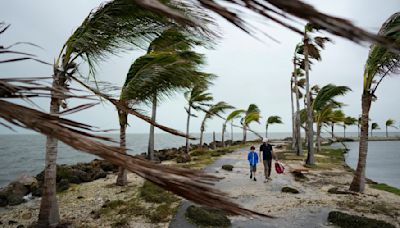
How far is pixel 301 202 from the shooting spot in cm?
913

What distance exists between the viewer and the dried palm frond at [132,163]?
84 cm

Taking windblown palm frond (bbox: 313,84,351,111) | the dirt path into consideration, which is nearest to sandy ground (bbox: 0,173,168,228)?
the dirt path

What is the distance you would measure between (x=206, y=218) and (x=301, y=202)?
3644mm

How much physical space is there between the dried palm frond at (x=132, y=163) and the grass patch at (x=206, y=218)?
636 centimetres

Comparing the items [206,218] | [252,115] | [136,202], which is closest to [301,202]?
[206,218]

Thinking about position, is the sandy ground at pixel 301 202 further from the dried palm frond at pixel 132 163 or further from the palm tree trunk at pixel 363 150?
the dried palm frond at pixel 132 163

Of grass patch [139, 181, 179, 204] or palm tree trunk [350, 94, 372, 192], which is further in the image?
palm tree trunk [350, 94, 372, 192]

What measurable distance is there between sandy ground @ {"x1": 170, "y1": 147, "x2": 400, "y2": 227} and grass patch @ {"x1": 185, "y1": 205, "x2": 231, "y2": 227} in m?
0.23

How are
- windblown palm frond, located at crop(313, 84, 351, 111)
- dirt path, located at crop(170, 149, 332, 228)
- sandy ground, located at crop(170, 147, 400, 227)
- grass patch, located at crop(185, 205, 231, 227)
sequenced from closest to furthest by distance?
grass patch, located at crop(185, 205, 231, 227), dirt path, located at crop(170, 149, 332, 228), sandy ground, located at crop(170, 147, 400, 227), windblown palm frond, located at crop(313, 84, 351, 111)

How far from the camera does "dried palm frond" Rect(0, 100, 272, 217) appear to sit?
835mm

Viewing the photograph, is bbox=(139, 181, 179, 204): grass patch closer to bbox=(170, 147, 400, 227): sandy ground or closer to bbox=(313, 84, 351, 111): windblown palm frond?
bbox=(170, 147, 400, 227): sandy ground

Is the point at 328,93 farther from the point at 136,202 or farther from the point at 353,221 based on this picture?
the point at 136,202

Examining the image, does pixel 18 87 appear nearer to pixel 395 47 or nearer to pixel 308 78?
pixel 395 47

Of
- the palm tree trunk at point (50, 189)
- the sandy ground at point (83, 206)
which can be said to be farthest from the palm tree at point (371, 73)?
the palm tree trunk at point (50, 189)
